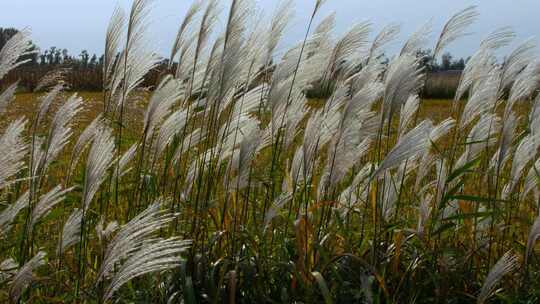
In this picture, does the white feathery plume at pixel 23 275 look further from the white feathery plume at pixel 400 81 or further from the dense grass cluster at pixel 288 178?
the white feathery plume at pixel 400 81

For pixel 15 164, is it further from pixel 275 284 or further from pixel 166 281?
pixel 275 284

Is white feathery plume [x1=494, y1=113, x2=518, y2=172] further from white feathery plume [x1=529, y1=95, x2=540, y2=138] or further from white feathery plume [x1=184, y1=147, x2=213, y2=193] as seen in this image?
white feathery plume [x1=184, y1=147, x2=213, y2=193]

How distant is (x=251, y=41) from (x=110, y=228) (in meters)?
0.76

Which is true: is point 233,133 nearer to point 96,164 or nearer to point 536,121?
point 96,164

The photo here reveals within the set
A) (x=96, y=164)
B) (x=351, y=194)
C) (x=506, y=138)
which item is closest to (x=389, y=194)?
(x=351, y=194)

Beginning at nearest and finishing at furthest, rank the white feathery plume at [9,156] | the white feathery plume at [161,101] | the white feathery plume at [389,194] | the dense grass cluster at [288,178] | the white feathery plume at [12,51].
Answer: the white feathery plume at [9,156] < the white feathery plume at [12,51] < the dense grass cluster at [288,178] < the white feathery plume at [161,101] < the white feathery plume at [389,194]

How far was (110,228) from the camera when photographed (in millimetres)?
2254

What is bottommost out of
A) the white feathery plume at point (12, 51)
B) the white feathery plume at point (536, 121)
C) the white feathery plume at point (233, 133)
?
the white feathery plume at point (536, 121)

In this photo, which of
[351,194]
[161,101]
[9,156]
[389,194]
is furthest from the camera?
[351,194]

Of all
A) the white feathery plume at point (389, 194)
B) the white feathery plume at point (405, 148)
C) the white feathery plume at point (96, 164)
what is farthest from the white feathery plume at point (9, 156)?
the white feathery plume at point (389, 194)

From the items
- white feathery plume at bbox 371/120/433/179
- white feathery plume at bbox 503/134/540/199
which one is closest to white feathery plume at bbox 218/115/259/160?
white feathery plume at bbox 371/120/433/179

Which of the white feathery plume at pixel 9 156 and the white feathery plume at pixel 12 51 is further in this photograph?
the white feathery plume at pixel 12 51

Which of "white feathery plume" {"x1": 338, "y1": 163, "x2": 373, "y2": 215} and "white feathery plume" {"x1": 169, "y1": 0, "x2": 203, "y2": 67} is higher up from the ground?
"white feathery plume" {"x1": 169, "y1": 0, "x2": 203, "y2": 67}

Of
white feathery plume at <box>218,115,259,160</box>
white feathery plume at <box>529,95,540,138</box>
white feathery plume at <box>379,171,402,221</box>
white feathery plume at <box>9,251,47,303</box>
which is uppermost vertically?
white feathery plume at <box>218,115,259,160</box>
